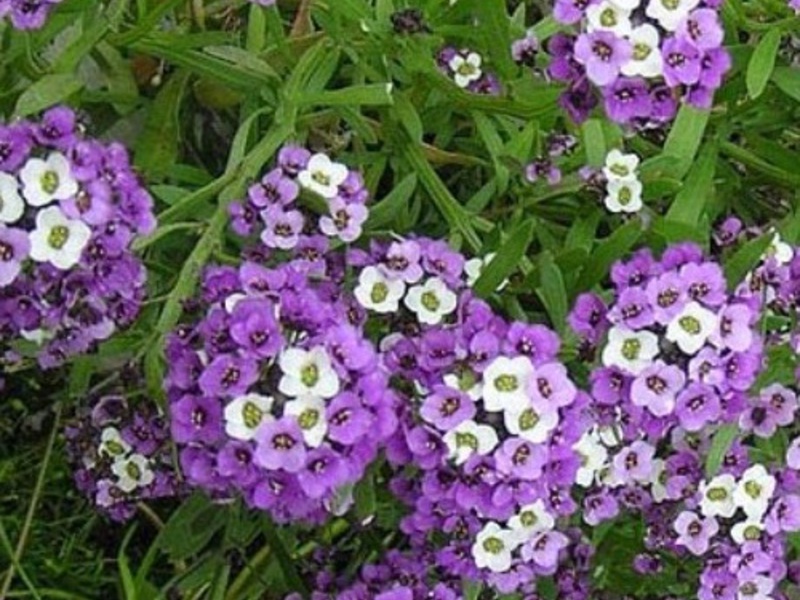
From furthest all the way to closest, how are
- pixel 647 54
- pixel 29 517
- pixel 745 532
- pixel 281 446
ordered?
pixel 29 517, pixel 745 532, pixel 647 54, pixel 281 446

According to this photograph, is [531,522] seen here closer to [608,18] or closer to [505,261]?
[505,261]

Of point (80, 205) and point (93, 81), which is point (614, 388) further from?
point (93, 81)

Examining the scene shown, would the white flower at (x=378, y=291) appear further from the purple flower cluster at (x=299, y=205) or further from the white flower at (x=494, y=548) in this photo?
the white flower at (x=494, y=548)

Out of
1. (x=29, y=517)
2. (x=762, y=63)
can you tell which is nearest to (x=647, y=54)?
(x=762, y=63)

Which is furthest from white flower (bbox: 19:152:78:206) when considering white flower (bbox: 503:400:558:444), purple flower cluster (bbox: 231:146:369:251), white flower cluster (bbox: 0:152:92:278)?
white flower (bbox: 503:400:558:444)

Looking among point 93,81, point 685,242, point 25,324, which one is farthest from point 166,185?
point 685,242

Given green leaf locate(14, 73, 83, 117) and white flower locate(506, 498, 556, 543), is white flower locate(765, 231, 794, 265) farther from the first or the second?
green leaf locate(14, 73, 83, 117)
